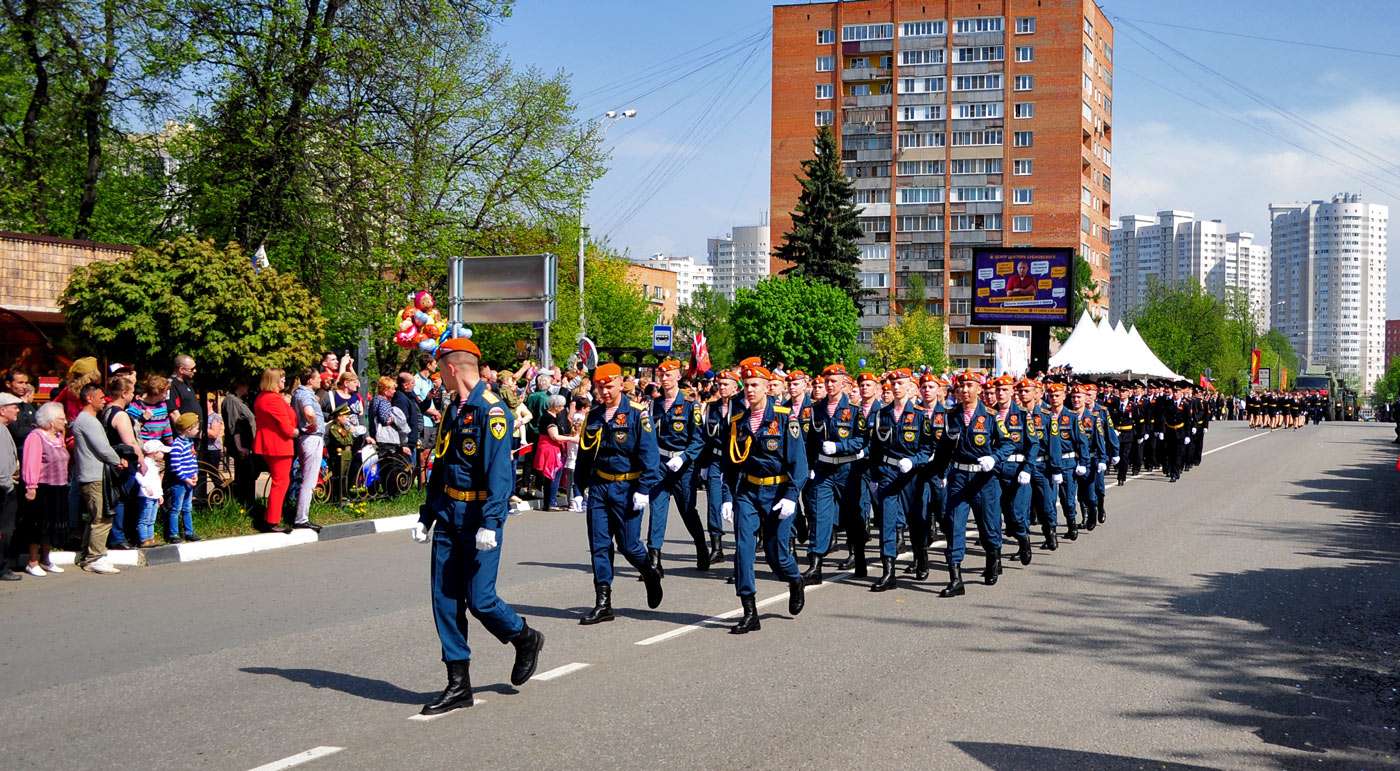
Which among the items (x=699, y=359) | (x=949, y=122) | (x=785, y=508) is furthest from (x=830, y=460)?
(x=949, y=122)

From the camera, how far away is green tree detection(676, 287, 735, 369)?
122m

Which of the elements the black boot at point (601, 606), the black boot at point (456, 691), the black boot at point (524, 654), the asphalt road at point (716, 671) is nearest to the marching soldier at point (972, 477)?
the asphalt road at point (716, 671)

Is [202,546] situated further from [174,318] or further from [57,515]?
[174,318]

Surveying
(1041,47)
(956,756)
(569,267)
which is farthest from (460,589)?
(1041,47)

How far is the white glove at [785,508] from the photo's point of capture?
370 inches

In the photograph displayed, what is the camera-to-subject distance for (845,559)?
13.3 meters

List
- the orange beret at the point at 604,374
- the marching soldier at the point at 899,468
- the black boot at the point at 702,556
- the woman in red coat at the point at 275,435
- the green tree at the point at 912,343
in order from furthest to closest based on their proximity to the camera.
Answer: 1. the green tree at the point at 912,343
2. the woman in red coat at the point at 275,435
3. the black boot at the point at 702,556
4. the marching soldier at the point at 899,468
5. the orange beret at the point at 604,374

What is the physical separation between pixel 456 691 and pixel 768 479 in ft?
11.7

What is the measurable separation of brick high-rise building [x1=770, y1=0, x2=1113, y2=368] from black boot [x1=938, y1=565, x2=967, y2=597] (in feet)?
279

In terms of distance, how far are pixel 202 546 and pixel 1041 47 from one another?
9149cm

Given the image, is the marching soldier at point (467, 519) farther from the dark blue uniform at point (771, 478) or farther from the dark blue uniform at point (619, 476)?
the dark blue uniform at point (771, 478)

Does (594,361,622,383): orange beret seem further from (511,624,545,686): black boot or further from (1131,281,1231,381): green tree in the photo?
(1131,281,1231,381): green tree

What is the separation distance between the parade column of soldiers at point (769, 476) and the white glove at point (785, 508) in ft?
0.06

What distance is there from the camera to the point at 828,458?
11109 mm
